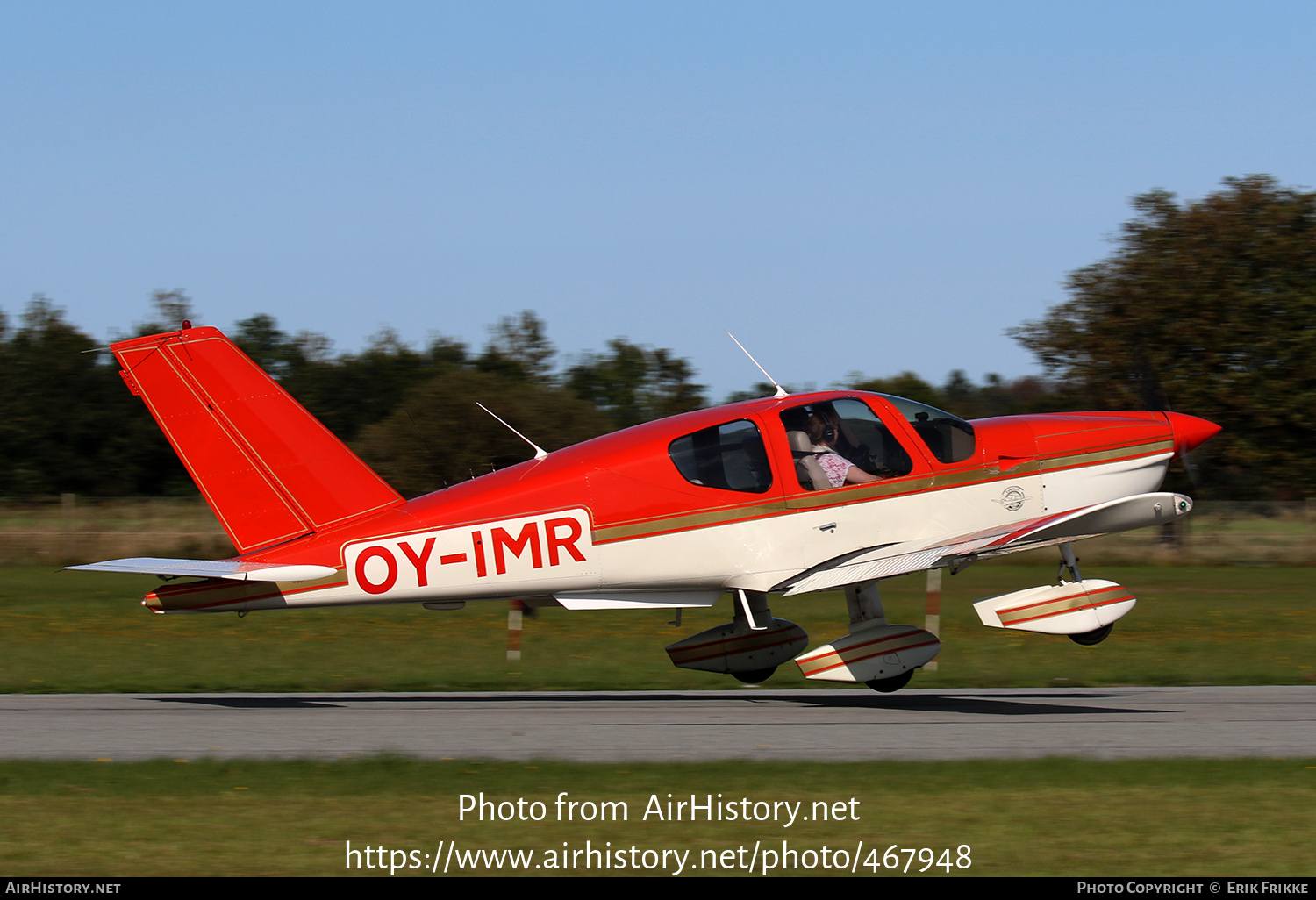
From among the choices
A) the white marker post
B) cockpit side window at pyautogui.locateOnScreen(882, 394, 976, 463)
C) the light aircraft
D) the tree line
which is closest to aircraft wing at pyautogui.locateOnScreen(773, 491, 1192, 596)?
the light aircraft

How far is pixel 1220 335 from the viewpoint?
→ 122 ft

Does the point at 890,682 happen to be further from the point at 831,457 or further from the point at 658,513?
the point at 658,513

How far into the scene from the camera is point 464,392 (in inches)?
1469

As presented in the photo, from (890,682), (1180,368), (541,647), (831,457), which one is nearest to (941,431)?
(831,457)

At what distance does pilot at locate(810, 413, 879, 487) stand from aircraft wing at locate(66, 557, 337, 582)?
415 cm

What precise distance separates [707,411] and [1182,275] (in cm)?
3097

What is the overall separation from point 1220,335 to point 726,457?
3019 cm

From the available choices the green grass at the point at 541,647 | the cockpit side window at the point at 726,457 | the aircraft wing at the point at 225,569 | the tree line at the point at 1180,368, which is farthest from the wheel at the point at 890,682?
the tree line at the point at 1180,368

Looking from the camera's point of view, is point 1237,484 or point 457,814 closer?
point 457,814

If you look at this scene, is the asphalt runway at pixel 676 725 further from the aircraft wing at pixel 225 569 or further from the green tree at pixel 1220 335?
the green tree at pixel 1220 335

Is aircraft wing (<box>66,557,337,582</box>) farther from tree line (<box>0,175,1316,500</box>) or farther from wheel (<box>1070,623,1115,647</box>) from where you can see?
tree line (<box>0,175,1316,500</box>)

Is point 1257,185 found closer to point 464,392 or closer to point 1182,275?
point 1182,275
